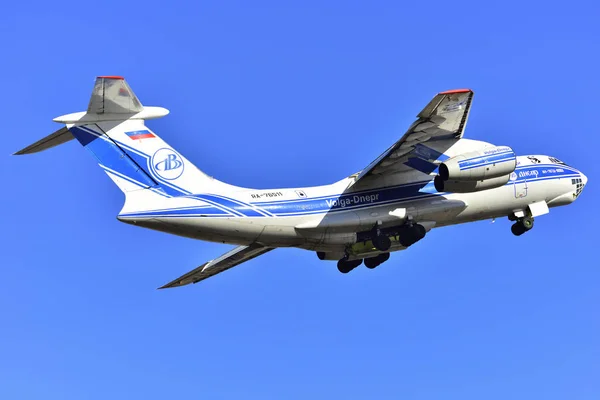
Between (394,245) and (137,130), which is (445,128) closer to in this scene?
(394,245)

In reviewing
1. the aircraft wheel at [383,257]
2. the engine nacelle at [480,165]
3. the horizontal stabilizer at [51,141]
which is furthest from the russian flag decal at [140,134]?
the aircraft wheel at [383,257]

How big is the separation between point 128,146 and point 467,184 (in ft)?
19.6

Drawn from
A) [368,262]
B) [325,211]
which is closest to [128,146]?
[325,211]

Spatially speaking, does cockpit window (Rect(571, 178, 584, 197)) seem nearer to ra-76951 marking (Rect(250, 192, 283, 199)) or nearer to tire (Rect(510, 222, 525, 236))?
tire (Rect(510, 222, 525, 236))

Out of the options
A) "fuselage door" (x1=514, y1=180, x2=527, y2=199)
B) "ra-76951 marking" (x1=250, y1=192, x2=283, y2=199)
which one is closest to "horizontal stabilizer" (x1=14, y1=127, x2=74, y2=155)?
"ra-76951 marking" (x1=250, y1=192, x2=283, y2=199)

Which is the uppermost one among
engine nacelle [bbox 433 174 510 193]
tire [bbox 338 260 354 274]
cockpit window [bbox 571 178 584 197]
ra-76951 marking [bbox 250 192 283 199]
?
cockpit window [bbox 571 178 584 197]

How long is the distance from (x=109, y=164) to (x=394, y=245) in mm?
5397

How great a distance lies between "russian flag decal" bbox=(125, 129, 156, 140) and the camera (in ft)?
60.2

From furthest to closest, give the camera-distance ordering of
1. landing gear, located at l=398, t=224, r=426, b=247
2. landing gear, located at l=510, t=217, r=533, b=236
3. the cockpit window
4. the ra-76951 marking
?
the cockpit window
landing gear, located at l=510, t=217, r=533, b=236
landing gear, located at l=398, t=224, r=426, b=247
the ra-76951 marking

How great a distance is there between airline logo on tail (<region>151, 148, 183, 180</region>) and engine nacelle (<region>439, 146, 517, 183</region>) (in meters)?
4.57

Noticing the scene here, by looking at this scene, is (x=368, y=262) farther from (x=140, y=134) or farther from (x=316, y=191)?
(x=140, y=134)

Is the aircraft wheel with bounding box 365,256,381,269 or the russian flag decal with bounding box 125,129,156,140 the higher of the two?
the russian flag decal with bounding box 125,129,156,140

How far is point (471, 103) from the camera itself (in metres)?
18.3

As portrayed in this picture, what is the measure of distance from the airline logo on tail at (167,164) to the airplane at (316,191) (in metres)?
0.02
